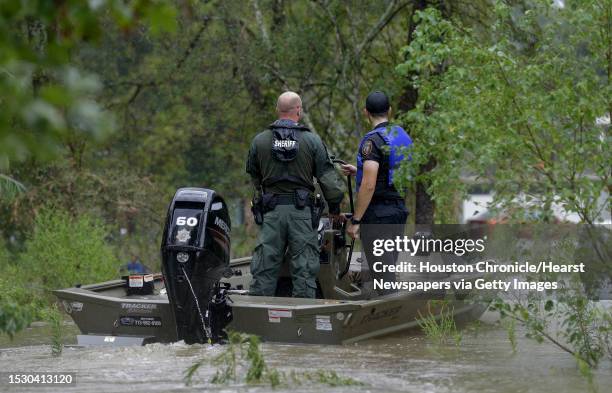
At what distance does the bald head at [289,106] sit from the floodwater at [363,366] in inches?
71.0

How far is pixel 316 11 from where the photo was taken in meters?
16.1

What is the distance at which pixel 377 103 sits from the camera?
28.4 feet

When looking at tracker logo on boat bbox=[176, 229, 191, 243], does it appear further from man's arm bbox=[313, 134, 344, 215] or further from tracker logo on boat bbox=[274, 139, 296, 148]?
man's arm bbox=[313, 134, 344, 215]

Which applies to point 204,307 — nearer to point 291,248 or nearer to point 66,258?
point 291,248

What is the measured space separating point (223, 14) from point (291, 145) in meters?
9.31

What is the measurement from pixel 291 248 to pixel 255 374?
81.7 inches

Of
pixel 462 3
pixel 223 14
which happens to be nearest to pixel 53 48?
pixel 462 3

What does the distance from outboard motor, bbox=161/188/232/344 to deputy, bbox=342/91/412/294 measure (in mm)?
1426

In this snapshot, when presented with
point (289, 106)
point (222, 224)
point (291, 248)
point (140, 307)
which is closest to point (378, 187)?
point (291, 248)

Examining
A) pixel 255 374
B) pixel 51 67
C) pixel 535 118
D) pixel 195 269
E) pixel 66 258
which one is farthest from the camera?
pixel 66 258

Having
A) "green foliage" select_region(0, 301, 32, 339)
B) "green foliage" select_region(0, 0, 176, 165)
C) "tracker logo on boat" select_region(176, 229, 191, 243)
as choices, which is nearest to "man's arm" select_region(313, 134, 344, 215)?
"tracker logo on boat" select_region(176, 229, 191, 243)

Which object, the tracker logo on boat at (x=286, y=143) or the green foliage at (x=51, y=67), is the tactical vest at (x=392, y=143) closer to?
the tracker logo on boat at (x=286, y=143)

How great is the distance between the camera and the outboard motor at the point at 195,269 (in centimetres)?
740

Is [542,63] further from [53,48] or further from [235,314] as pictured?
[53,48]
